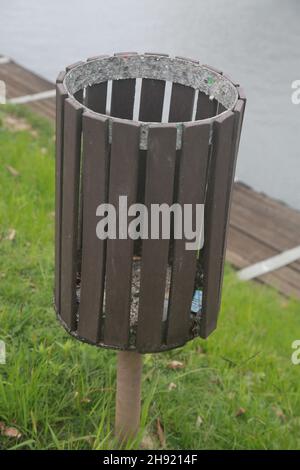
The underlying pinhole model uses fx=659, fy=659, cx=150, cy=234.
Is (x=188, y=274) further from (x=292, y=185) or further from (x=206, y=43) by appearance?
(x=206, y=43)

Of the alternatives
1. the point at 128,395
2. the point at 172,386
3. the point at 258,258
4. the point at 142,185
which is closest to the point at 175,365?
the point at 172,386

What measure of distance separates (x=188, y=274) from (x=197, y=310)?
7.6 inches

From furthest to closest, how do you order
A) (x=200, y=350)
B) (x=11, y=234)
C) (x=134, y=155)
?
(x=11, y=234) → (x=200, y=350) → (x=134, y=155)

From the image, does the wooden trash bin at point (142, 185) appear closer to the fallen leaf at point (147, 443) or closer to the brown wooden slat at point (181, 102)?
the brown wooden slat at point (181, 102)

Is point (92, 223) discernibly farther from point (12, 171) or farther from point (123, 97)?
point (12, 171)

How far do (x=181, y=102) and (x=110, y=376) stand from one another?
3.75 ft

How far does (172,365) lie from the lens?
9.48 feet

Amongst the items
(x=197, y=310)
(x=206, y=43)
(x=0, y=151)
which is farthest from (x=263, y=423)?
(x=206, y=43)

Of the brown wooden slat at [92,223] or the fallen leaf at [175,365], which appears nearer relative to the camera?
the brown wooden slat at [92,223]

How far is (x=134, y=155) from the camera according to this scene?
1.63 meters

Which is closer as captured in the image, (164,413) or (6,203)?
(164,413)

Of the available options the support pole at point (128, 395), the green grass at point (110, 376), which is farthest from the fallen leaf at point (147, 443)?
the support pole at point (128, 395)

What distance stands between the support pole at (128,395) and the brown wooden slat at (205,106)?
2.58 feet

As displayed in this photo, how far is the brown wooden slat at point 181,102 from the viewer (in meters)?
2.08
